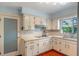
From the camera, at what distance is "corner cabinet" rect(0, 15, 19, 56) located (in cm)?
295

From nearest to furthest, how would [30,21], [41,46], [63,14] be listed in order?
[30,21]
[41,46]
[63,14]

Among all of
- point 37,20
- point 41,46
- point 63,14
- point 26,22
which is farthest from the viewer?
point 63,14

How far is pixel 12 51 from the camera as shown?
10.5 ft

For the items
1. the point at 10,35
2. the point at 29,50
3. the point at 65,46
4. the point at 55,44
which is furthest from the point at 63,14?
the point at 10,35

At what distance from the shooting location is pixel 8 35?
3123mm

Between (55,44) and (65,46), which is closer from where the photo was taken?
(65,46)

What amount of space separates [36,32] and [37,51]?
A: 0.96m

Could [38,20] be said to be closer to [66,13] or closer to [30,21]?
[30,21]

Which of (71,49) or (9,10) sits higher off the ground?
(9,10)

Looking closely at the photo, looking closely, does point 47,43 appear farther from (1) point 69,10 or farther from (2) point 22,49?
(1) point 69,10

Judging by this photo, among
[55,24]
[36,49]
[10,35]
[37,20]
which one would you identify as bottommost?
[36,49]

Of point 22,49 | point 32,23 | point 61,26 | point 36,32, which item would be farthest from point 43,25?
point 22,49

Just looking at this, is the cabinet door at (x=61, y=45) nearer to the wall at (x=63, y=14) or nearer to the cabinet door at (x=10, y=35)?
the wall at (x=63, y=14)

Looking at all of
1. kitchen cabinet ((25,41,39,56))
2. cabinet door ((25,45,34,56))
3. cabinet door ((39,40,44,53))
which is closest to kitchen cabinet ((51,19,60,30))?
cabinet door ((39,40,44,53))
